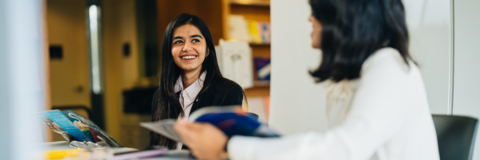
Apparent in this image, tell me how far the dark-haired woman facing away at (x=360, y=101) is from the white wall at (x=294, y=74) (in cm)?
84

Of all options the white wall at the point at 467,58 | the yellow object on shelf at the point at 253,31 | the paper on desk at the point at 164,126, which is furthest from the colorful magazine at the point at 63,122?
the yellow object on shelf at the point at 253,31

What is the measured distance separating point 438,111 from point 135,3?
15.3 feet

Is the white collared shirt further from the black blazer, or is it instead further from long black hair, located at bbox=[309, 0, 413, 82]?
long black hair, located at bbox=[309, 0, 413, 82]

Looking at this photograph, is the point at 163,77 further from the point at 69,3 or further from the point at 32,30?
the point at 69,3

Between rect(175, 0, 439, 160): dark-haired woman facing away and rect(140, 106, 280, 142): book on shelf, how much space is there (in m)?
0.02

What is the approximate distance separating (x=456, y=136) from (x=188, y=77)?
1181 millimetres

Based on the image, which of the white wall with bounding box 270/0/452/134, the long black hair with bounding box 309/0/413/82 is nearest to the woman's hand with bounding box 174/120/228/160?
the long black hair with bounding box 309/0/413/82

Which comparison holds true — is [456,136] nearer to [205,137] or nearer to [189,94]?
[205,137]

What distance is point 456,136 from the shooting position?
3.43 feet

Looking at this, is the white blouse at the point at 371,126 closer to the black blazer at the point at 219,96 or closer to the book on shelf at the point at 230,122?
the book on shelf at the point at 230,122

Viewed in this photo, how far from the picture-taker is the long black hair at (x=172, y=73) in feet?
5.59

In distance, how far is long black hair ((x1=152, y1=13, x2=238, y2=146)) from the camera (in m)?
1.70

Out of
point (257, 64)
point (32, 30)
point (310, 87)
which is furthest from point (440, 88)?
point (257, 64)

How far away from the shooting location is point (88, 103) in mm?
5477
